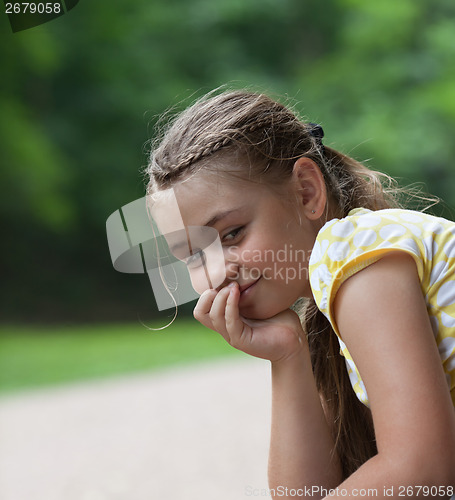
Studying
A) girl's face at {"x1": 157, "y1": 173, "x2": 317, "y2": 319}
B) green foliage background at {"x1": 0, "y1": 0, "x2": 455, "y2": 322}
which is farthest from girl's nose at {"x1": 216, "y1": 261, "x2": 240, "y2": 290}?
green foliage background at {"x1": 0, "y1": 0, "x2": 455, "y2": 322}

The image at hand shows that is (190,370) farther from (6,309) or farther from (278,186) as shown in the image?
(278,186)

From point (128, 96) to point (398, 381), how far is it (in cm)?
521

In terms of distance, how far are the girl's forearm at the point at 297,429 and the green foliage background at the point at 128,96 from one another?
4.57 m

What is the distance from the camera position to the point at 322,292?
79 cm

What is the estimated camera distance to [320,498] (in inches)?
37.8

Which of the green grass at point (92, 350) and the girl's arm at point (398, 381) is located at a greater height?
the green grass at point (92, 350)

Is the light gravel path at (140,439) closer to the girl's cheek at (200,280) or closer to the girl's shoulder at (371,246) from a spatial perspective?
the girl's cheek at (200,280)

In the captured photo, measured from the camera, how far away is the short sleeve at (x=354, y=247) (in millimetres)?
754

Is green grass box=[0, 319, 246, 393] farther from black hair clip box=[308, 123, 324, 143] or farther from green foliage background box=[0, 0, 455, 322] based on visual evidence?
black hair clip box=[308, 123, 324, 143]

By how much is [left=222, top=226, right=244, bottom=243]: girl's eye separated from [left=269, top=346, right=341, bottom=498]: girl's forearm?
0.18 metres

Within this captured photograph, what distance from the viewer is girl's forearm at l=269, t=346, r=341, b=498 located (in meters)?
0.95

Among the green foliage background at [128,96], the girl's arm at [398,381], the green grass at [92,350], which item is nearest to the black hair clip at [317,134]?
the girl's arm at [398,381]

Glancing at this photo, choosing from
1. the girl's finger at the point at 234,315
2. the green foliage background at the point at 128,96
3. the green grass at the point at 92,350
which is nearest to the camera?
the girl's finger at the point at 234,315

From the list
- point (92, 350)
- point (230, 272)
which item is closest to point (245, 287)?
point (230, 272)
